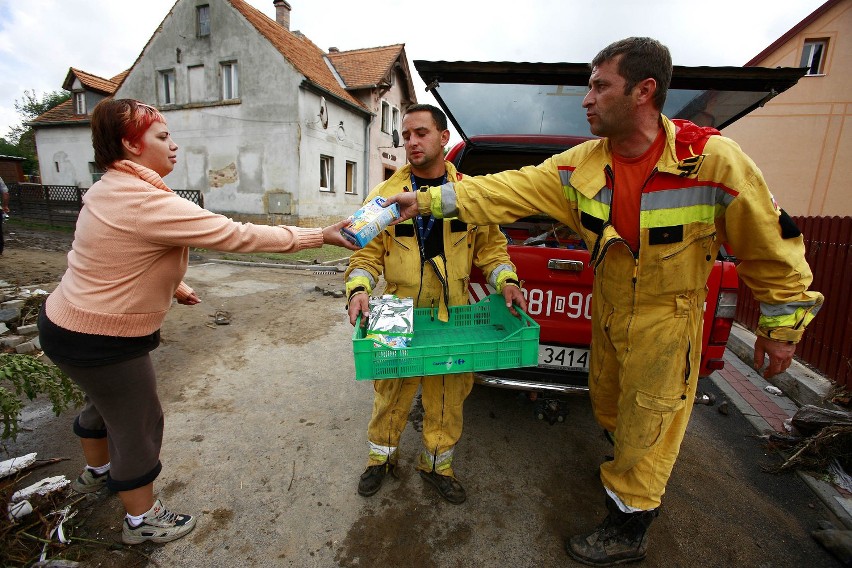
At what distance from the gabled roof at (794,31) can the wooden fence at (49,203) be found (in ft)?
76.4

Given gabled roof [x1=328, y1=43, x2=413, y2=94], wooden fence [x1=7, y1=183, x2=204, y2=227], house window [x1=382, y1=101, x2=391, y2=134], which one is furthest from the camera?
house window [x1=382, y1=101, x2=391, y2=134]

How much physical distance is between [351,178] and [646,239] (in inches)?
701

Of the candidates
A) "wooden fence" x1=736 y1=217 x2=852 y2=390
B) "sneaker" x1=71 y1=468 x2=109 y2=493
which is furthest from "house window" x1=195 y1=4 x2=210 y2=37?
"wooden fence" x1=736 y1=217 x2=852 y2=390

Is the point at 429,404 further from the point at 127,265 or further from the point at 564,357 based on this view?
the point at 127,265

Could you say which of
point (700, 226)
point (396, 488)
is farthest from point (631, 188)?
point (396, 488)

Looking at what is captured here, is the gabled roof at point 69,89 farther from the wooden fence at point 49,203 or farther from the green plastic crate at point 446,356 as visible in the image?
the green plastic crate at point 446,356

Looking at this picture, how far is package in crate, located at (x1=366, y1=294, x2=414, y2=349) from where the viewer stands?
1.82m

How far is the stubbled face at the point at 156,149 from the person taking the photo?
1731 mm

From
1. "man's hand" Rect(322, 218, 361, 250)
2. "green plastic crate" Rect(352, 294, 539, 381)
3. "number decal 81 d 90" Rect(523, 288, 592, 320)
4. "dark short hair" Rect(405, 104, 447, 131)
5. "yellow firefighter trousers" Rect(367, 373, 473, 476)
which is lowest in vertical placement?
"yellow firefighter trousers" Rect(367, 373, 473, 476)

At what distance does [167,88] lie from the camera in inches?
632

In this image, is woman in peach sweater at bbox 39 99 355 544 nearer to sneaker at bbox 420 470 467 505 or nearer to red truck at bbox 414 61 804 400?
red truck at bbox 414 61 804 400

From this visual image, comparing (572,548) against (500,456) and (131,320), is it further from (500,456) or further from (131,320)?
(131,320)

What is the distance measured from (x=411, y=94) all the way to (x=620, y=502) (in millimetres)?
23379

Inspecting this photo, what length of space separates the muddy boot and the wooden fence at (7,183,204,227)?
53.8 feet
